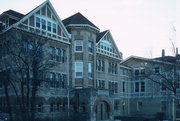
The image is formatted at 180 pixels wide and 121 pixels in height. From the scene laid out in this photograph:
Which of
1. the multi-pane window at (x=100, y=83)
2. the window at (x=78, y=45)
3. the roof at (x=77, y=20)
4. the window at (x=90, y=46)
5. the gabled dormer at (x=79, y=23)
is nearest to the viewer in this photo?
the gabled dormer at (x=79, y=23)

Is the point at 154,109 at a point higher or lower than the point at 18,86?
lower

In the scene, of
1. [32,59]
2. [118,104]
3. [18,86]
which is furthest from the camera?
[118,104]

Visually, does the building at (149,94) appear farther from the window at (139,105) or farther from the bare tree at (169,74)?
the bare tree at (169,74)

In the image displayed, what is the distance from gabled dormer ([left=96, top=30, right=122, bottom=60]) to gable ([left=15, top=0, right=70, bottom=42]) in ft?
24.0

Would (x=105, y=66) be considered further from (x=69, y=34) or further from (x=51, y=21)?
(x=51, y=21)

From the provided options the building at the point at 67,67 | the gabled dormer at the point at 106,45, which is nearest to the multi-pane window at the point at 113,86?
the building at the point at 67,67

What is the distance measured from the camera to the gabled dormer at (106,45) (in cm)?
3888

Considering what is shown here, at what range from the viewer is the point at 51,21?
3142cm

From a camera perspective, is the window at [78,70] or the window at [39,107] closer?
the window at [39,107]

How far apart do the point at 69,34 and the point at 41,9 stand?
552 centimetres

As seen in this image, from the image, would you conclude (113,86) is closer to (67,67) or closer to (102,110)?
(102,110)

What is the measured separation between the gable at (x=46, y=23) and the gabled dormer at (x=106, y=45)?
733cm

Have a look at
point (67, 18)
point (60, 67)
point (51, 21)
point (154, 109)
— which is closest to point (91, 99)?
point (60, 67)

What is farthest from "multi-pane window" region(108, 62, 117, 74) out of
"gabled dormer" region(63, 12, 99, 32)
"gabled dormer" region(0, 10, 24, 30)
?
"gabled dormer" region(0, 10, 24, 30)
